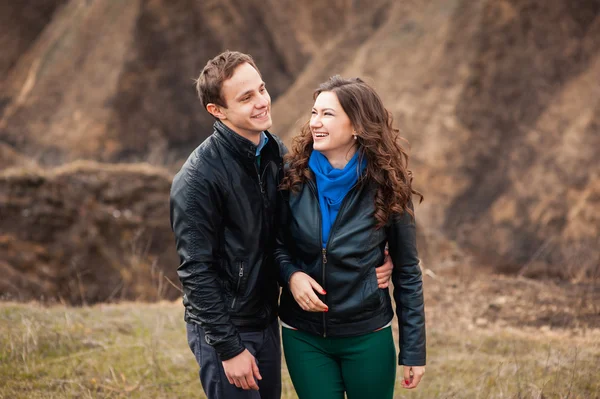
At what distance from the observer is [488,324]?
19.1 ft

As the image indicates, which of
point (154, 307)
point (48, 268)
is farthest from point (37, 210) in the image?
point (154, 307)

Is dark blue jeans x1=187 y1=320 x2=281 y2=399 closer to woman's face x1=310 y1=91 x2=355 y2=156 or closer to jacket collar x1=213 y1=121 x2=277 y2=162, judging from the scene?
jacket collar x1=213 y1=121 x2=277 y2=162

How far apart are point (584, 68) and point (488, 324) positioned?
11695 millimetres

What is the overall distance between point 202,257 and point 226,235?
0.18 m

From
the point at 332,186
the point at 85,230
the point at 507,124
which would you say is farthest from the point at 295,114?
the point at 332,186

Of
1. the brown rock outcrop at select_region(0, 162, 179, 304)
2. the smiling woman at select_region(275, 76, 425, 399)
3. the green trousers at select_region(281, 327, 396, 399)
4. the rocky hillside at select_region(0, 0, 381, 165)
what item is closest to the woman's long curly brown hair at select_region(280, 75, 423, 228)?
the smiling woman at select_region(275, 76, 425, 399)

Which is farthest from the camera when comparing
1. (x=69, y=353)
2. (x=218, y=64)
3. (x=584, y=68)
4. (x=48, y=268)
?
(x=584, y=68)

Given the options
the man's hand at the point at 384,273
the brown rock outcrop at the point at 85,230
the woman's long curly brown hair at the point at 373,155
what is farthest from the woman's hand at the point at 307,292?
the brown rock outcrop at the point at 85,230

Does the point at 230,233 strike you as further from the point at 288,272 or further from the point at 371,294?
the point at 371,294

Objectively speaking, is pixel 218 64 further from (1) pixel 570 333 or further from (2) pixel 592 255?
(2) pixel 592 255

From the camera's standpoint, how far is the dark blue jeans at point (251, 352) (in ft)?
8.97

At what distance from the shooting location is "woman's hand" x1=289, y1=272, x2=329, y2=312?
2.64 meters

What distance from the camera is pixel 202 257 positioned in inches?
103

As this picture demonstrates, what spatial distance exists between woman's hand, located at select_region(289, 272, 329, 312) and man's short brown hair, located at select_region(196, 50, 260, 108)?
0.81m
